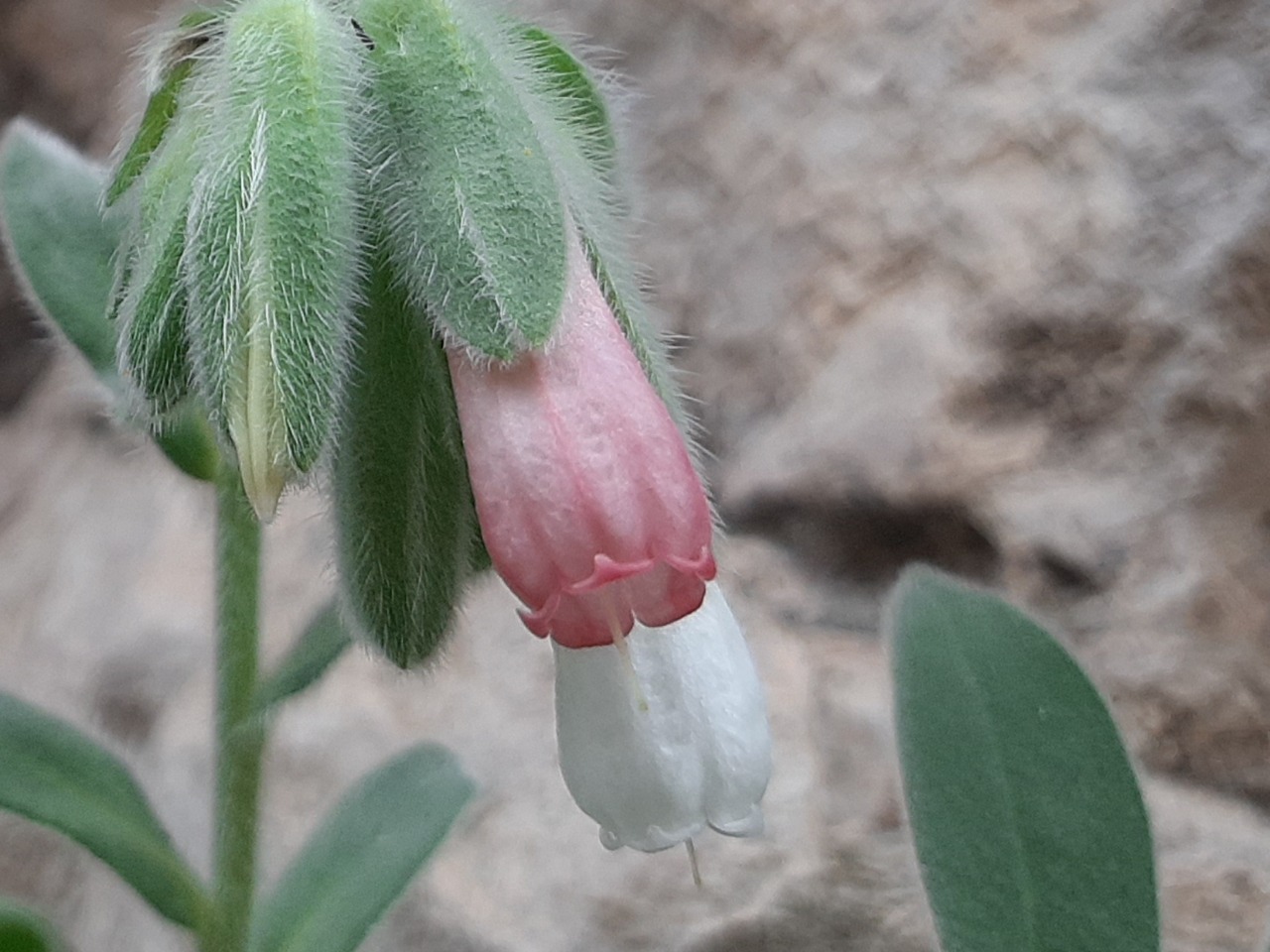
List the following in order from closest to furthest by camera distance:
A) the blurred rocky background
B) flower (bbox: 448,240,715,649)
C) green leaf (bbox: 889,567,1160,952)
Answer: flower (bbox: 448,240,715,649) < green leaf (bbox: 889,567,1160,952) < the blurred rocky background

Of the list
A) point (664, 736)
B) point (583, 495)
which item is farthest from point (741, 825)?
point (583, 495)

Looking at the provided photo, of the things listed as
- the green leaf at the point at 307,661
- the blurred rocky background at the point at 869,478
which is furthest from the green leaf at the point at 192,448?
the blurred rocky background at the point at 869,478

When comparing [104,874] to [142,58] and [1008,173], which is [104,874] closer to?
[142,58]

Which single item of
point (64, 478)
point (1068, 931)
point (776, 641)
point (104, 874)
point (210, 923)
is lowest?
point (104, 874)

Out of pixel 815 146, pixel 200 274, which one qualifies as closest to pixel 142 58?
pixel 200 274

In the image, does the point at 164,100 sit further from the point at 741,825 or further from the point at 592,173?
the point at 741,825

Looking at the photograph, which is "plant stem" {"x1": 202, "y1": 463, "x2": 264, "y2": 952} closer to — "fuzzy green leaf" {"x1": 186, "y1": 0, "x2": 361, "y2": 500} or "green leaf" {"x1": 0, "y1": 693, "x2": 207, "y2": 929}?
"green leaf" {"x1": 0, "y1": 693, "x2": 207, "y2": 929}

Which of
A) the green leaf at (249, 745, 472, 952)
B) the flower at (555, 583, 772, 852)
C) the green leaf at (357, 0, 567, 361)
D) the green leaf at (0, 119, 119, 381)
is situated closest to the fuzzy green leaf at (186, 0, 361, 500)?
the green leaf at (357, 0, 567, 361)
